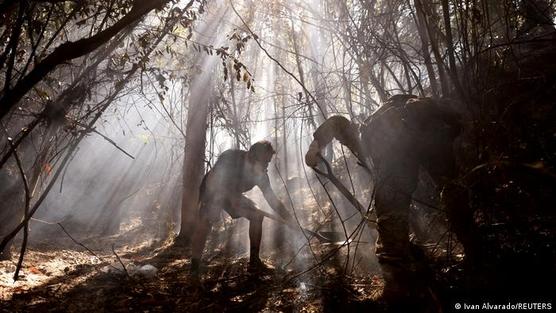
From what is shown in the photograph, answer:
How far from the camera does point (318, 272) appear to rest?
127 inches

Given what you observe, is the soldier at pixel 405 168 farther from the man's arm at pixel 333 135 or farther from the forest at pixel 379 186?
the man's arm at pixel 333 135

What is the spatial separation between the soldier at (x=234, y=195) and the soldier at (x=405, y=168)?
1602mm

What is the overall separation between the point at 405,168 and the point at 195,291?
2225 millimetres

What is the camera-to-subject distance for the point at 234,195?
152 inches

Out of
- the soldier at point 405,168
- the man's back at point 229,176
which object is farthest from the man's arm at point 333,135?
the man's back at point 229,176

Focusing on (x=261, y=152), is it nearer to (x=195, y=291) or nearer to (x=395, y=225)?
(x=195, y=291)

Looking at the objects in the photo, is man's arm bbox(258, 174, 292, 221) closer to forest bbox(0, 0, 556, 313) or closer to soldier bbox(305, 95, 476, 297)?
forest bbox(0, 0, 556, 313)

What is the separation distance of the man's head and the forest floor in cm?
123

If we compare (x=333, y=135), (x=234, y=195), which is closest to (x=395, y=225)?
(x=333, y=135)

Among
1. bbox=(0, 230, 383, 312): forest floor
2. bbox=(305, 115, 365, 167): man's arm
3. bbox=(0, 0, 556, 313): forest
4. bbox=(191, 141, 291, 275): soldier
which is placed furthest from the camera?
bbox=(191, 141, 291, 275): soldier

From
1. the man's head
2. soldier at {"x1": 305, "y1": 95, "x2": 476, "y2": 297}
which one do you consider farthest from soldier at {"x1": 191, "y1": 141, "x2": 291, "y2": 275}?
soldier at {"x1": 305, "y1": 95, "x2": 476, "y2": 297}

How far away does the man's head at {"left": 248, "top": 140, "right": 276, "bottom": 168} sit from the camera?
151 inches

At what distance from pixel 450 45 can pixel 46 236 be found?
10551 millimetres

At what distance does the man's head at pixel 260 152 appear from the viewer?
12.6ft
